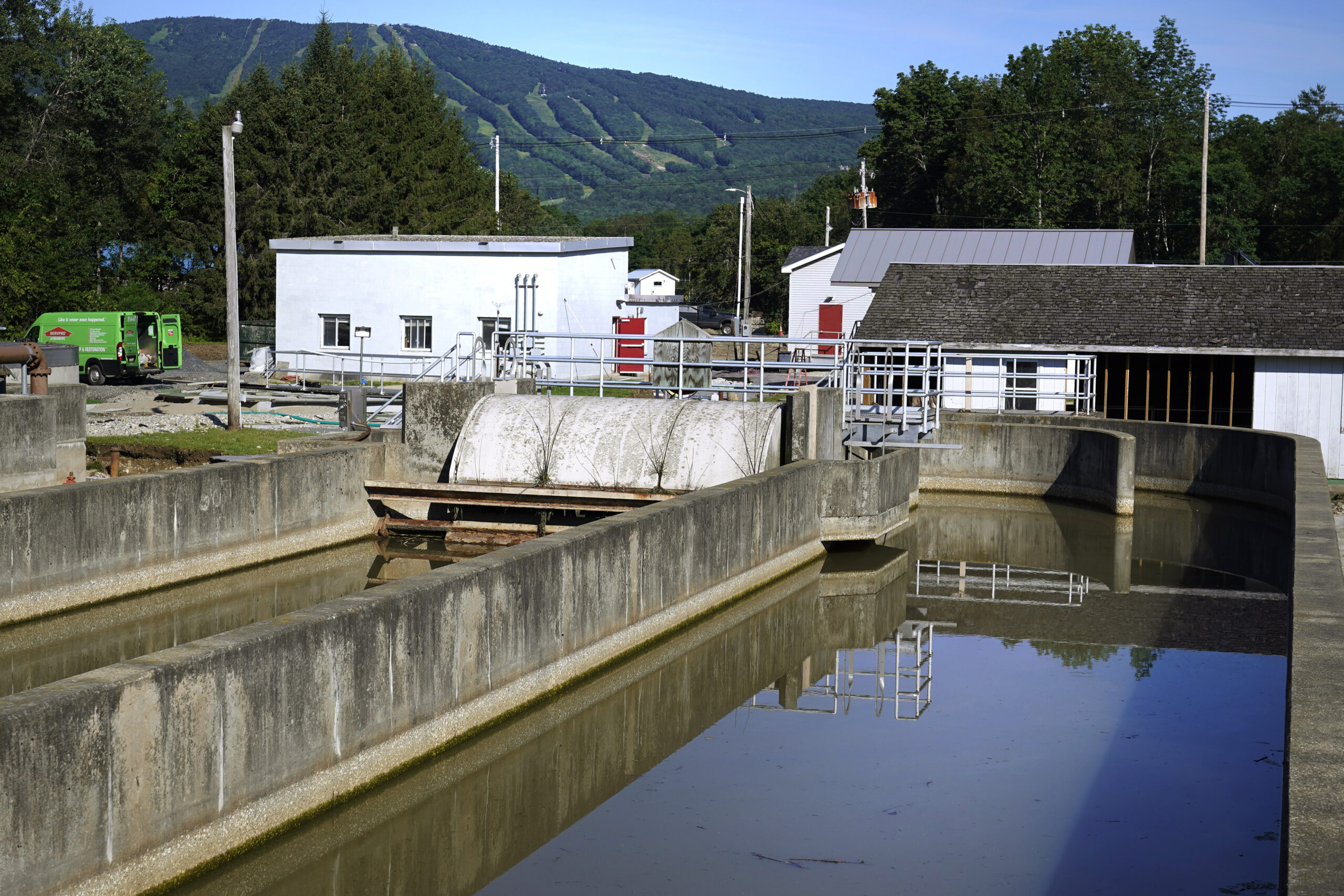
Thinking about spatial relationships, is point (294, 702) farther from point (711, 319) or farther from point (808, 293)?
point (711, 319)

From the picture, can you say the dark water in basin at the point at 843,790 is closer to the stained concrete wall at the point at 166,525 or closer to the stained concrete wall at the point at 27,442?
the stained concrete wall at the point at 166,525

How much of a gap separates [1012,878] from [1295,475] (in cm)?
1390

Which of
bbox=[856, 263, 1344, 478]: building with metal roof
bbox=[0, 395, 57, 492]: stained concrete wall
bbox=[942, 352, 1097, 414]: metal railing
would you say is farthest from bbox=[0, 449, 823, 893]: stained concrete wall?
bbox=[942, 352, 1097, 414]: metal railing

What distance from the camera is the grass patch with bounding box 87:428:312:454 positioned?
986 inches

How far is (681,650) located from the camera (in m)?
14.5

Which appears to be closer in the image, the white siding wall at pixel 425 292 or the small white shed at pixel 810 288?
the white siding wall at pixel 425 292

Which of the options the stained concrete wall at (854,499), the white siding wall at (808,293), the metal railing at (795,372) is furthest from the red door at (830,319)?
the stained concrete wall at (854,499)

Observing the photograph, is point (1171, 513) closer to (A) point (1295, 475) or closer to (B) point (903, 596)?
(A) point (1295, 475)

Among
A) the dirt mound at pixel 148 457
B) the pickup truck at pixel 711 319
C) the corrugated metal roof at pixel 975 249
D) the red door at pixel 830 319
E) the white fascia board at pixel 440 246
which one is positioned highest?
the corrugated metal roof at pixel 975 249

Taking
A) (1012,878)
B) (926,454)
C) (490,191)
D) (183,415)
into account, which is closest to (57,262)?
(183,415)

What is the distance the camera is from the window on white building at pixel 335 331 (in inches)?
1778

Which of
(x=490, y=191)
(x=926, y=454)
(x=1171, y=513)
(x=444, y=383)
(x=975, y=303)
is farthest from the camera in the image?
(x=490, y=191)

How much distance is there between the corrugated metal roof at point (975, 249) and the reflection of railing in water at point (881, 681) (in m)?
34.7

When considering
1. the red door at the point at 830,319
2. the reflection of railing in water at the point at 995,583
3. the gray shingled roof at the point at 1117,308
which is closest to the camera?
the reflection of railing in water at the point at 995,583
